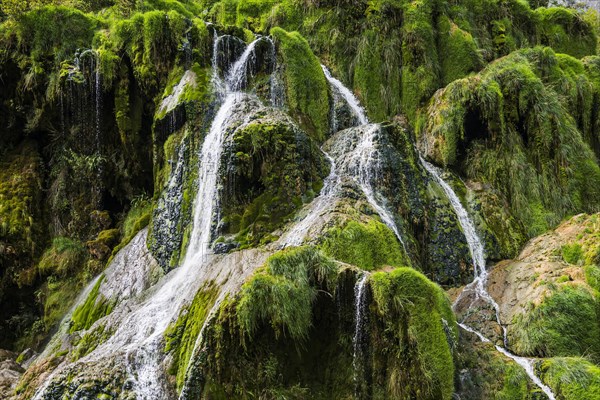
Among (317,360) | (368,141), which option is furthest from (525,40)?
(317,360)

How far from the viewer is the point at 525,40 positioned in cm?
2064

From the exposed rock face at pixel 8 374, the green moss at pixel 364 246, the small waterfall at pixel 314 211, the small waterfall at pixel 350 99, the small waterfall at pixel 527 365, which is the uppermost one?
the small waterfall at pixel 350 99

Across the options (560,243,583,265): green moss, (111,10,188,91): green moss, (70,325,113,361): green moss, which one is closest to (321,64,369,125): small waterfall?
(111,10,188,91): green moss

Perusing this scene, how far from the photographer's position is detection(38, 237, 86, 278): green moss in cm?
1501

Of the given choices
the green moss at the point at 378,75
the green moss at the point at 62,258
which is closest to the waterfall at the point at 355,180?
the green moss at the point at 378,75

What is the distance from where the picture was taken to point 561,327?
340 inches

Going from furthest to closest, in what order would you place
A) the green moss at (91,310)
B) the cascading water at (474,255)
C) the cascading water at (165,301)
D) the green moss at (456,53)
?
→ the green moss at (456,53), the green moss at (91,310), the cascading water at (474,255), the cascading water at (165,301)

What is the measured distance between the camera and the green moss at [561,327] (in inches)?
335

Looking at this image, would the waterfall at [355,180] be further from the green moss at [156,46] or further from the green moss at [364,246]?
the green moss at [156,46]

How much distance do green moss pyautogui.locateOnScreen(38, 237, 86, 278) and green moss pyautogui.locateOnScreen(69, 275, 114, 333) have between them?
198 centimetres

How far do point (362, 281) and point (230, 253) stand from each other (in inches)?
133

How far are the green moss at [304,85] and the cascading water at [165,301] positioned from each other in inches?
87.3

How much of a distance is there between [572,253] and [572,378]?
4.39 m

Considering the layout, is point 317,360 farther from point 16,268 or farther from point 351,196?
point 16,268
